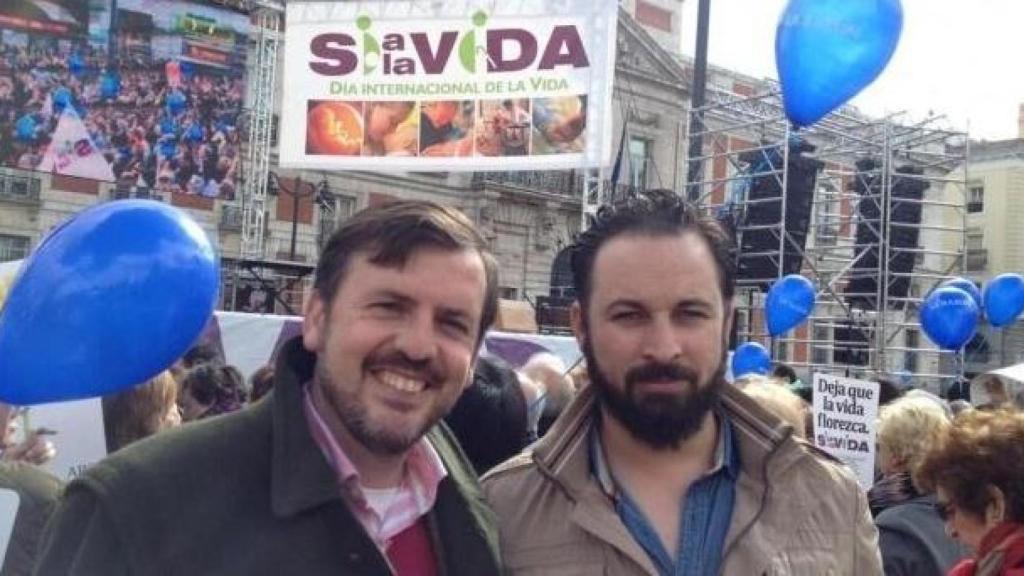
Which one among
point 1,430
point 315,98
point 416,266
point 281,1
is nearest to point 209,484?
point 416,266

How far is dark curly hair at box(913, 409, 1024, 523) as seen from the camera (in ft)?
9.34

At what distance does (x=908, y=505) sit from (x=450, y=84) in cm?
692

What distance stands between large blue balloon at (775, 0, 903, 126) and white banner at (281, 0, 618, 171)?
415 cm

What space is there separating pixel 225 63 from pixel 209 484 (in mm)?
15024

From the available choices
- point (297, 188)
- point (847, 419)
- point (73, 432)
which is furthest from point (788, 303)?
point (297, 188)

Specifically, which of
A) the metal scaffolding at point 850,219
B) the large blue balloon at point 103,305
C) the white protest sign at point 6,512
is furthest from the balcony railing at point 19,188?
the white protest sign at point 6,512

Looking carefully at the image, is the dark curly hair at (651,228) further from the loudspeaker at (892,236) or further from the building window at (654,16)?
the building window at (654,16)

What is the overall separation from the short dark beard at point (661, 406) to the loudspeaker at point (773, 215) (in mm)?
13051

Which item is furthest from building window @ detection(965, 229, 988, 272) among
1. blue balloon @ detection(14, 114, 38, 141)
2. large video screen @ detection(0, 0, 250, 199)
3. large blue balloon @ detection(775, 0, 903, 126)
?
large blue balloon @ detection(775, 0, 903, 126)

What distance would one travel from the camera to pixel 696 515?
2203 mm

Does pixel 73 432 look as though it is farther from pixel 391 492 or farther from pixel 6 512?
pixel 391 492

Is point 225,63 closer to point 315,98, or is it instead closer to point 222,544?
point 315,98

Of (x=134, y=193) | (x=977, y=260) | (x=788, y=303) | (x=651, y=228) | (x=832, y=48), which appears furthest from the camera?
(x=977, y=260)

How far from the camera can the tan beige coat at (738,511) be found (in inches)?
83.4
